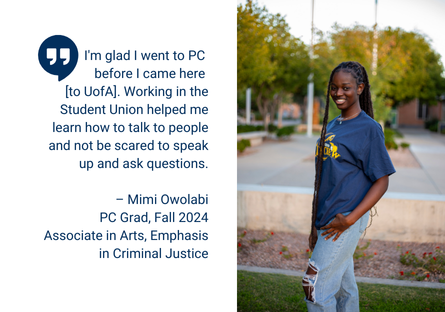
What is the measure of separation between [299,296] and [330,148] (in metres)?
1.93

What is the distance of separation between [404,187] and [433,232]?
3632mm

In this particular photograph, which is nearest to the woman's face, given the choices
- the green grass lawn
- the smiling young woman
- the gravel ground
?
the smiling young woman

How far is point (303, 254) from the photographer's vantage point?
A: 15.6 feet

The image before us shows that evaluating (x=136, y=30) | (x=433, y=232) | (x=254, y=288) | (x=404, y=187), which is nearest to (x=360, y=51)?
(x=404, y=187)

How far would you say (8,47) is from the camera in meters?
2.35

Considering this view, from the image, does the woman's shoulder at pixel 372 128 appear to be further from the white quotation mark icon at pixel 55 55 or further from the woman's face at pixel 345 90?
the white quotation mark icon at pixel 55 55

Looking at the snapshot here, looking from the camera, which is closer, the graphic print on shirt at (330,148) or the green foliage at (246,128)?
the graphic print on shirt at (330,148)

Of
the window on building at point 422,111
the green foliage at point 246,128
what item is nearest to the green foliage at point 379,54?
the green foliage at point 246,128

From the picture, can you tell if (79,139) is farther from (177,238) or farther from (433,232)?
(433,232)

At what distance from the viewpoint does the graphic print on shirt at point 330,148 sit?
2.15 m

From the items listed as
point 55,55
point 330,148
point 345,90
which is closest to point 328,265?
point 330,148

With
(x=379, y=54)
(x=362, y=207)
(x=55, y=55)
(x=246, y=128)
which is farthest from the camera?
(x=246, y=128)

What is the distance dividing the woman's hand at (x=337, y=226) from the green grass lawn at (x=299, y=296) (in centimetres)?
153

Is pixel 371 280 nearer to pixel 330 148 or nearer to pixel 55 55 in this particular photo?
pixel 330 148
